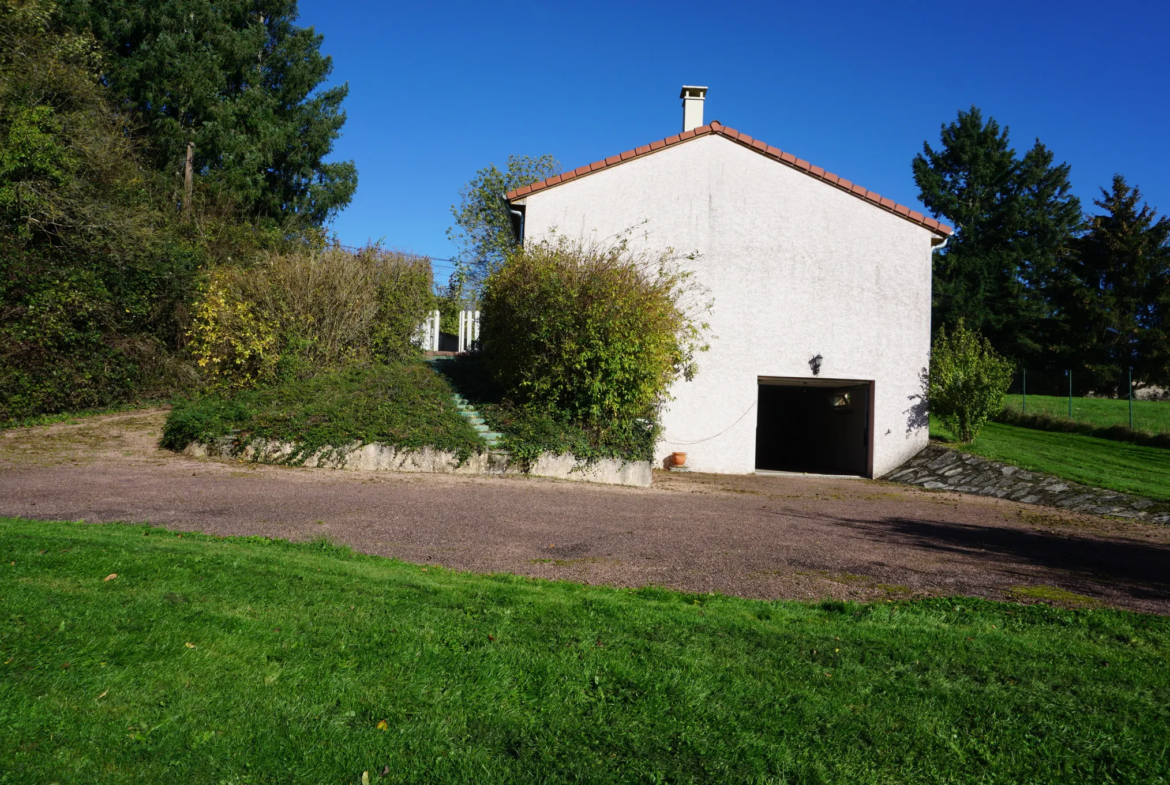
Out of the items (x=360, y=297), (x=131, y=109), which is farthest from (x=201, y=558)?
(x=131, y=109)

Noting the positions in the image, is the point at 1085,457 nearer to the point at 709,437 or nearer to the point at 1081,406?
the point at 709,437

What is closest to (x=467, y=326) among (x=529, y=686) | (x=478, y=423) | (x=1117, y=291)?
(x=478, y=423)

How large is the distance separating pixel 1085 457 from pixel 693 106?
13.5 metres

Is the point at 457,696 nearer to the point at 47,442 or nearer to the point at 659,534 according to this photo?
the point at 659,534

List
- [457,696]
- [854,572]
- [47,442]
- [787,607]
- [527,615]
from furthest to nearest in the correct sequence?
1. [47,442]
2. [854,572]
3. [787,607]
4. [527,615]
5. [457,696]

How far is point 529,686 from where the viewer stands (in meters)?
3.64

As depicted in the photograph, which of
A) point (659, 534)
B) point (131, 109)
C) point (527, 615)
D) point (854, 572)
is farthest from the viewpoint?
point (131, 109)

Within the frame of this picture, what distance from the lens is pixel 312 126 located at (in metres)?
32.1

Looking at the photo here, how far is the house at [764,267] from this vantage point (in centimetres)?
1816

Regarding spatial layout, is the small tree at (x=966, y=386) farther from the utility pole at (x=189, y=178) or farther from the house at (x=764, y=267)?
the utility pole at (x=189, y=178)

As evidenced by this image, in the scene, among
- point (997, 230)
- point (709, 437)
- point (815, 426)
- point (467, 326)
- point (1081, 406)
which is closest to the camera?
point (709, 437)

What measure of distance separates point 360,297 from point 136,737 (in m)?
16.3

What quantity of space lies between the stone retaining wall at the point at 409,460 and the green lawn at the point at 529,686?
8.06 metres

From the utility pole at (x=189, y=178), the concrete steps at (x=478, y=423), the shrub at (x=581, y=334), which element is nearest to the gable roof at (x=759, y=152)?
the shrub at (x=581, y=334)
